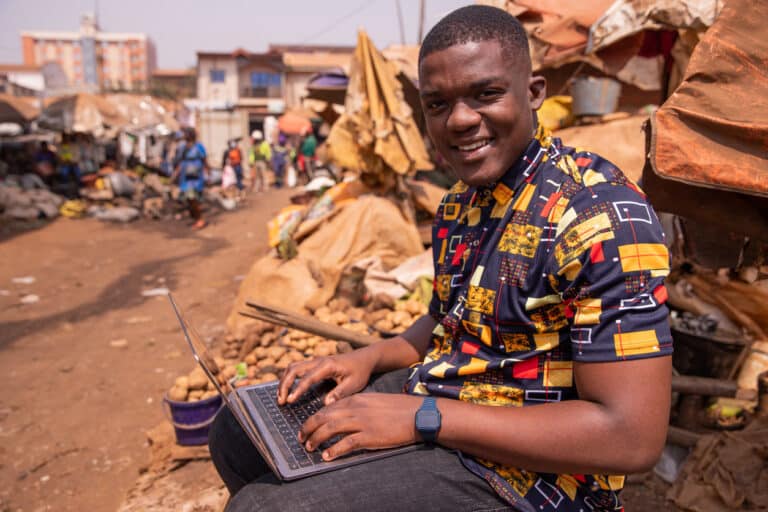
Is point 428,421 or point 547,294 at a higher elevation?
point 547,294

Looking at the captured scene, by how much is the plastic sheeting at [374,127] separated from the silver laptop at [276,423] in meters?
4.01

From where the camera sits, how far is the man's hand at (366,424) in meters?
1.20

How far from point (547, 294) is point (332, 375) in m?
0.72

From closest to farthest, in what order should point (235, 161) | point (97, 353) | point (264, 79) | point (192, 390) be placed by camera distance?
point (192, 390)
point (97, 353)
point (235, 161)
point (264, 79)

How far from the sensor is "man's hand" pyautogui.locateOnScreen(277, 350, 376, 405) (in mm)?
1543

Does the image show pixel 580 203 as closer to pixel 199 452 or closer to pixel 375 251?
pixel 199 452

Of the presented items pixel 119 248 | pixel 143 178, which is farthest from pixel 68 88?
pixel 119 248

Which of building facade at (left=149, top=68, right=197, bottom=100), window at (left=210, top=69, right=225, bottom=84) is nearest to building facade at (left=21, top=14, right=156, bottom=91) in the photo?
building facade at (left=149, top=68, right=197, bottom=100)

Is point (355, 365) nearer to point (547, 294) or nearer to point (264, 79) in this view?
point (547, 294)

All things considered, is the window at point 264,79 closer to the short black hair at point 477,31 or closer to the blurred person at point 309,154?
the blurred person at point 309,154

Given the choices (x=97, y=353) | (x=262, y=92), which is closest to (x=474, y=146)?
(x=97, y=353)

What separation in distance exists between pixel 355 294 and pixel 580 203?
12.5 ft

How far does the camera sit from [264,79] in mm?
31672

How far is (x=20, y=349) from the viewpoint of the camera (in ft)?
16.3
